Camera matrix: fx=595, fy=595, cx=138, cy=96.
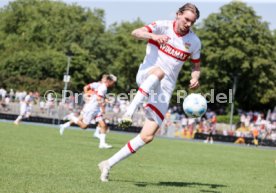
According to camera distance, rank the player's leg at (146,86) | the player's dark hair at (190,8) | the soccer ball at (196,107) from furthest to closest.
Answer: the soccer ball at (196,107), the player's dark hair at (190,8), the player's leg at (146,86)

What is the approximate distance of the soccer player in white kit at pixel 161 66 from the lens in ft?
29.7

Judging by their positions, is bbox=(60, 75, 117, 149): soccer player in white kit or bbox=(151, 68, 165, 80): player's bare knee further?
bbox=(60, 75, 117, 149): soccer player in white kit

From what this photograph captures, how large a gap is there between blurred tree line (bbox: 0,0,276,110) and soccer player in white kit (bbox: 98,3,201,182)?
5726 cm

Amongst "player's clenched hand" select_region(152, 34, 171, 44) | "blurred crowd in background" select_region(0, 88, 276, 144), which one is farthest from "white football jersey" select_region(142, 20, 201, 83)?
"blurred crowd in background" select_region(0, 88, 276, 144)

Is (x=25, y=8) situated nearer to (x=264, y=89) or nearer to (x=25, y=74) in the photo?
(x=25, y=74)

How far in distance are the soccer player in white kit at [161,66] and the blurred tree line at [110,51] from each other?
2254 inches

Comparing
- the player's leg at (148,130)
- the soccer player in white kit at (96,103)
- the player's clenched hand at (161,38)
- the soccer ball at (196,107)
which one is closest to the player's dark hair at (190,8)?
the player's clenched hand at (161,38)

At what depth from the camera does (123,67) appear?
78.2 metres

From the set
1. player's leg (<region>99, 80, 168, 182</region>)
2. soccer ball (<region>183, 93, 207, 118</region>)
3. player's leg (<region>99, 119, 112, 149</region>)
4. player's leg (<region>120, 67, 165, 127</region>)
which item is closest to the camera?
player's leg (<region>120, 67, 165, 127</region>)

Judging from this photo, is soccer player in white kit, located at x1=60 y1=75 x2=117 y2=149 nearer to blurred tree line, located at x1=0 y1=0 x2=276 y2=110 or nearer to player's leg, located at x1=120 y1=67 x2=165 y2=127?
player's leg, located at x1=120 y1=67 x2=165 y2=127

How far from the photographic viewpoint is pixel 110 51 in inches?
3231

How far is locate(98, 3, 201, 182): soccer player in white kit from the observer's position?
356 inches

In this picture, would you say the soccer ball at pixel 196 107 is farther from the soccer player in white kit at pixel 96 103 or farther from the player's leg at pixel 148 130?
the soccer player in white kit at pixel 96 103

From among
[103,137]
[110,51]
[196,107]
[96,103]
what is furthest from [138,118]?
[110,51]
